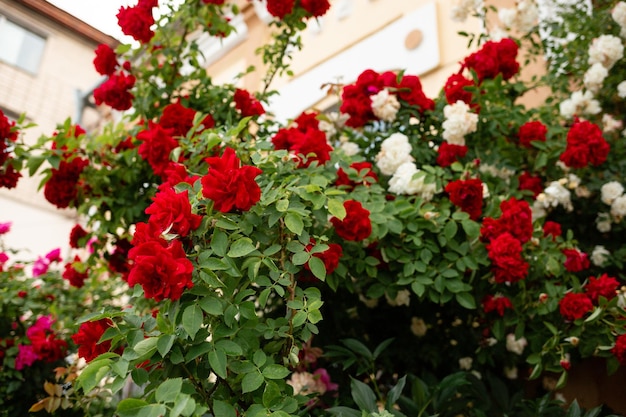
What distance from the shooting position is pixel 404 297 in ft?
6.66

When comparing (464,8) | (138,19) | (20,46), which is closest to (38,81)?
(20,46)

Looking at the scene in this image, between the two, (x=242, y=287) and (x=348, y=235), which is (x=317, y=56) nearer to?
(x=348, y=235)

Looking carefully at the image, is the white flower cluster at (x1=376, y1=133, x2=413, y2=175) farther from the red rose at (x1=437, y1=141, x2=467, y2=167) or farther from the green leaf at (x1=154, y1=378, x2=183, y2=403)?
the green leaf at (x1=154, y1=378, x2=183, y2=403)

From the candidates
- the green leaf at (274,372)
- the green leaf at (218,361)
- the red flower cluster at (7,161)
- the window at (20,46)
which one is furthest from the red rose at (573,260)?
the window at (20,46)

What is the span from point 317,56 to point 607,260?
368 centimetres

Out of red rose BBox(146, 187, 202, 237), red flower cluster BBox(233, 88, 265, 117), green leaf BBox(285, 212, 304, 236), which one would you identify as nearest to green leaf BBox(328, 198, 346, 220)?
green leaf BBox(285, 212, 304, 236)

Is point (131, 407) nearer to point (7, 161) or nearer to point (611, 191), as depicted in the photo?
point (7, 161)

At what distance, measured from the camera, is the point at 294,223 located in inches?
48.5

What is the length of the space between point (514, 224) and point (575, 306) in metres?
0.35

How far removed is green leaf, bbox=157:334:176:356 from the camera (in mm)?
1011

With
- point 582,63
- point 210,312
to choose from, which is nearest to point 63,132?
point 210,312

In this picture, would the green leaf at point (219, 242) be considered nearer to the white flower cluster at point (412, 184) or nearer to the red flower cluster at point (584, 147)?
the white flower cluster at point (412, 184)

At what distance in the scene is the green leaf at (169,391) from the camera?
3.02ft

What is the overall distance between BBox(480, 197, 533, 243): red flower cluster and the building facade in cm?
775
